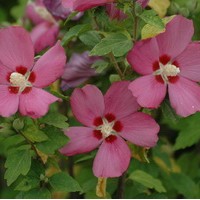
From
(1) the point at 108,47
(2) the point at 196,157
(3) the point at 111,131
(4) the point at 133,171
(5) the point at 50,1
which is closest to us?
(1) the point at 108,47

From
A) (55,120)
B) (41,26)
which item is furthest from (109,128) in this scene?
(41,26)

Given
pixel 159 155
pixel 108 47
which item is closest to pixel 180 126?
pixel 159 155

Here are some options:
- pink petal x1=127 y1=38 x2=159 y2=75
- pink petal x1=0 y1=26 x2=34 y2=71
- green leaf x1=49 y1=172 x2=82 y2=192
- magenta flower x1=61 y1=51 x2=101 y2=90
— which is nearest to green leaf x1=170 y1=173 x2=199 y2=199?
magenta flower x1=61 y1=51 x2=101 y2=90

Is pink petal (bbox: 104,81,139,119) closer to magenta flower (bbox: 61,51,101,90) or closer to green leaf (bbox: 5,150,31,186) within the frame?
green leaf (bbox: 5,150,31,186)

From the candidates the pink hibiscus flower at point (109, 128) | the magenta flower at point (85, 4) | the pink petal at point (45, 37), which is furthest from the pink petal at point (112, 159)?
the pink petal at point (45, 37)

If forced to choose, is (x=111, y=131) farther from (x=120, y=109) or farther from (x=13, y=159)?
(x=13, y=159)

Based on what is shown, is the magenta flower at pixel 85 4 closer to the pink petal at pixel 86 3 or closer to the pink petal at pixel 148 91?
the pink petal at pixel 86 3

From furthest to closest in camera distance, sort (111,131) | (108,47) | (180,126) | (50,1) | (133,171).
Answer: (180,126) < (133,171) < (50,1) < (111,131) < (108,47)

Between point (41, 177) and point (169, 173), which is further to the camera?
point (169, 173)
